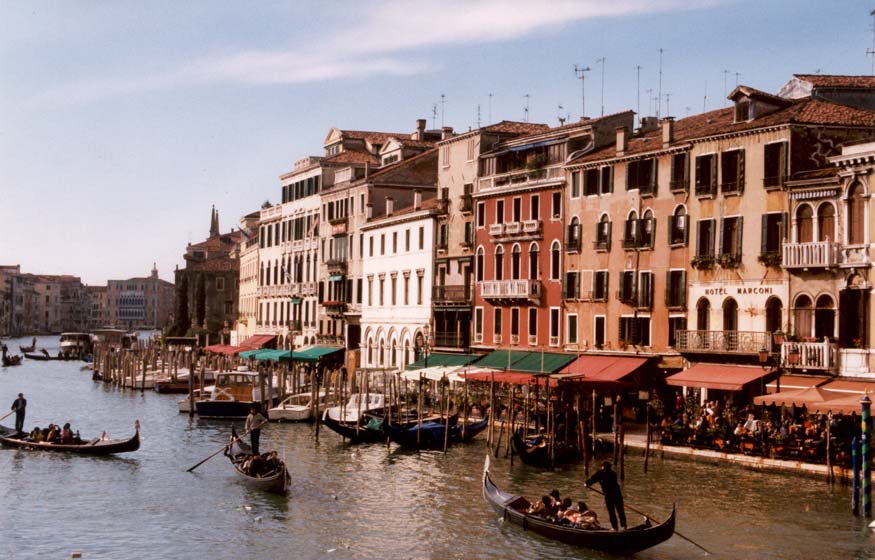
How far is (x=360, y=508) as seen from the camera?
96.8 ft

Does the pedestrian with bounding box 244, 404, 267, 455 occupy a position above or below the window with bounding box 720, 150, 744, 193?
below

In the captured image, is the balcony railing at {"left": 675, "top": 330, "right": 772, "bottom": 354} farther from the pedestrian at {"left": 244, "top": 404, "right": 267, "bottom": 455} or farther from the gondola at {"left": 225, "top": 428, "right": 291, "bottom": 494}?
the gondola at {"left": 225, "top": 428, "right": 291, "bottom": 494}

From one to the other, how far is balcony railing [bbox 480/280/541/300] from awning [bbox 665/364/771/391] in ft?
31.6

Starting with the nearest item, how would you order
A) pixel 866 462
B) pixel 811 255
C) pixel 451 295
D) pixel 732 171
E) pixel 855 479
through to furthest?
pixel 866 462, pixel 855 479, pixel 811 255, pixel 732 171, pixel 451 295

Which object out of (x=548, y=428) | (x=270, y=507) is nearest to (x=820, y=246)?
(x=548, y=428)

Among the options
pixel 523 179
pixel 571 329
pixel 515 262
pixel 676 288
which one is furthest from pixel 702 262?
pixel 515 262

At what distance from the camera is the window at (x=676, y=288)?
39719mm

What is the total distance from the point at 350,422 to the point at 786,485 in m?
16.9

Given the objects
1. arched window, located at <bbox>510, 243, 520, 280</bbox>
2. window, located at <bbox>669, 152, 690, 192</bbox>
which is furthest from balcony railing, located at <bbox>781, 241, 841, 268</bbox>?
arched window, located at <bbox>510, 243, 520, 280</bbox>

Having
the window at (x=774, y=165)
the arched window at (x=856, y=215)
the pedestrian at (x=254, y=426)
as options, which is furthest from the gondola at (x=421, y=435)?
the arched window at (x=856, y=215)

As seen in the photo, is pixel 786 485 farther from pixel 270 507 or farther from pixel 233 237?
pixel 233 237

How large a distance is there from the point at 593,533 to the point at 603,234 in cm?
2033

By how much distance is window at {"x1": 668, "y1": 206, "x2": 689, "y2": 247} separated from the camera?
131 feet

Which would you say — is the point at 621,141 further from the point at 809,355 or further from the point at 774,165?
the point at 809,355
